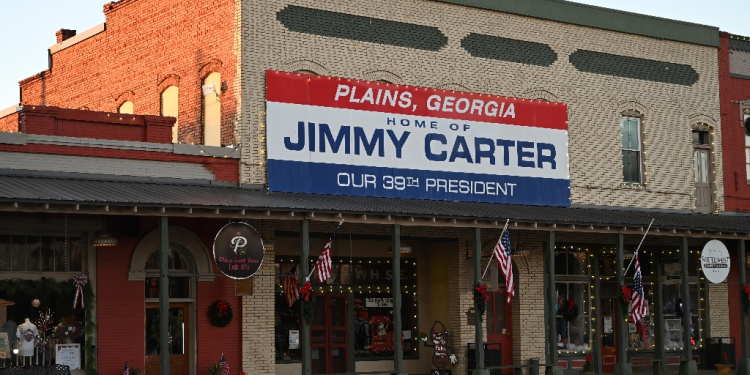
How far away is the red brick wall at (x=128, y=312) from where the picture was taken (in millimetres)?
20875

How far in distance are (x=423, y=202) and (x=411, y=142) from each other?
1.56m

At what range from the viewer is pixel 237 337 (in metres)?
22.5

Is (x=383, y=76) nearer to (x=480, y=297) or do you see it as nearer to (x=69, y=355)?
(x=480, y=297)

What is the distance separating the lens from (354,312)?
2575cm

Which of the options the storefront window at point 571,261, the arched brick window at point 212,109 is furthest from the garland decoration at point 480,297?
the arched brick window at point 212,109

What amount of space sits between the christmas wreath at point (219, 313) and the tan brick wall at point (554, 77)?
2.66 meters

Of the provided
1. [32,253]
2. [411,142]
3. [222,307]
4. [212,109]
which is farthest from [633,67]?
[32,253]

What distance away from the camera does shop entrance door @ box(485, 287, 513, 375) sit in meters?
27.1

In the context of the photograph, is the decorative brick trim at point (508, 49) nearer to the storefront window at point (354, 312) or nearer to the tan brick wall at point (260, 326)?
the storefront window at point (354, 312)

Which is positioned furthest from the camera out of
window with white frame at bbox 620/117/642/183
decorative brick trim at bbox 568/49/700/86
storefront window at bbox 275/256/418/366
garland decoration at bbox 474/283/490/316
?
window with white frame at bbox 620/117/642/183

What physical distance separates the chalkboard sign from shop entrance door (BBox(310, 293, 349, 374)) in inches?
238

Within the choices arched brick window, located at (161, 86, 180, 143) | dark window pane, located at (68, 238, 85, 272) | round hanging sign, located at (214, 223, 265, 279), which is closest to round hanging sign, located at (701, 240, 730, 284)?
round hanging sign, located at (214, 223, 265, 279)

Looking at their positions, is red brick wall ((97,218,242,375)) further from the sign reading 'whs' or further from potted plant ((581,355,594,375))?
potted plant ((581,355,594,375))

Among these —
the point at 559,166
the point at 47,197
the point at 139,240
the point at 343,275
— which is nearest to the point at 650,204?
the point at 559,166
